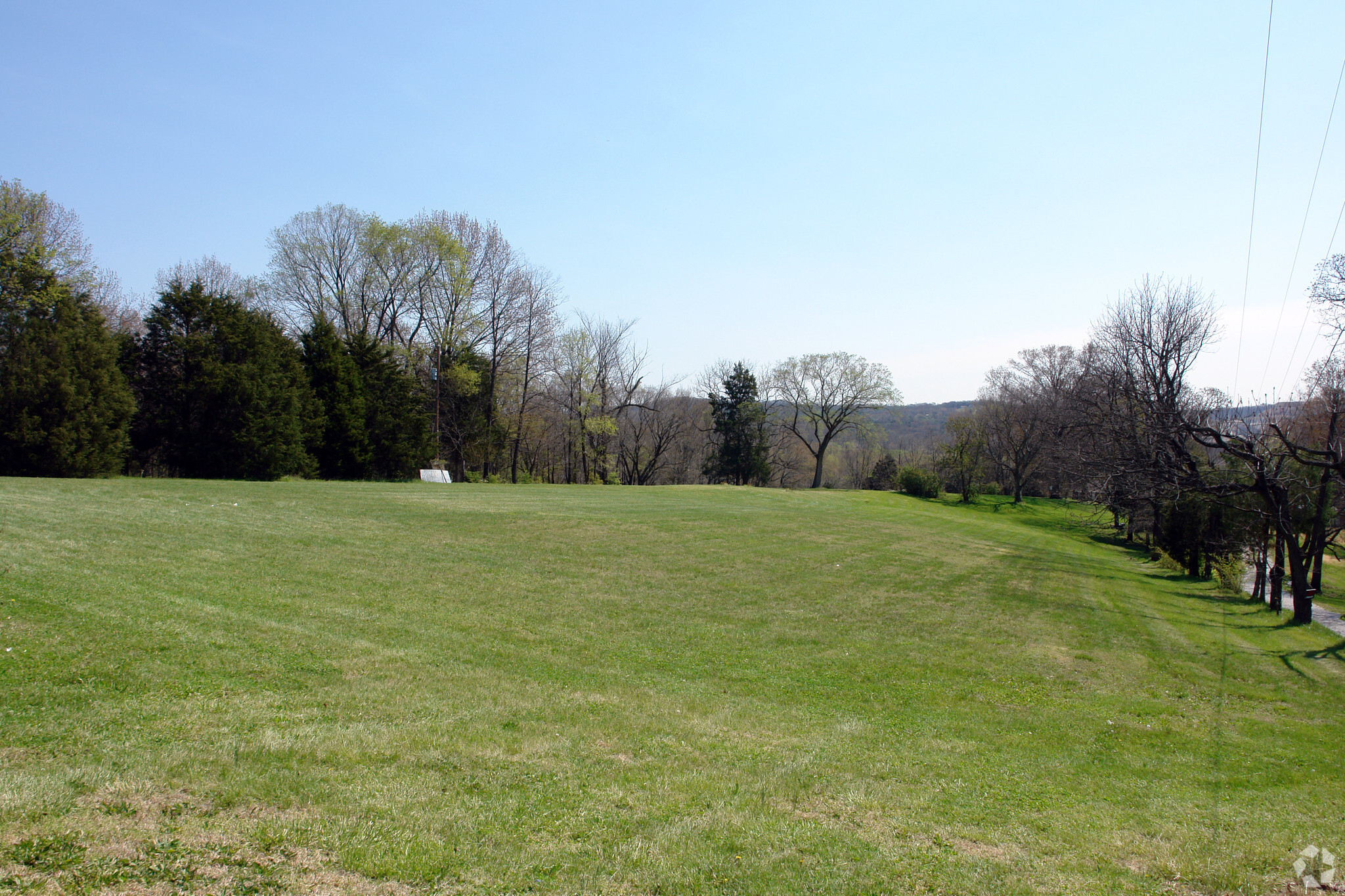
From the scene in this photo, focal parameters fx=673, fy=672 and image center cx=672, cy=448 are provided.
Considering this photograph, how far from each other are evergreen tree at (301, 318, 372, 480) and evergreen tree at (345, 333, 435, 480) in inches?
35.9

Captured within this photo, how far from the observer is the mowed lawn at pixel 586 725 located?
4.01 meters

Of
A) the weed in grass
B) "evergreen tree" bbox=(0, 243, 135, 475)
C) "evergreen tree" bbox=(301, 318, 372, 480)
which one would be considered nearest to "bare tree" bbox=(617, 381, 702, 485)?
"evergreen tree" bbox=(301, 318, 372, 480)

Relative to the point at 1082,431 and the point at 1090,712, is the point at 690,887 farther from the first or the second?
the point at 1082,431

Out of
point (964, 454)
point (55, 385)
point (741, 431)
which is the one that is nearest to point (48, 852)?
point (55, 385)

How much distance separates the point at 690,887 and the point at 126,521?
13.7 m

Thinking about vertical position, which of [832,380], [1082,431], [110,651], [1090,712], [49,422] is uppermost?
[832,380]

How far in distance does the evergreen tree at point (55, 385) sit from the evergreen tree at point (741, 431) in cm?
4647

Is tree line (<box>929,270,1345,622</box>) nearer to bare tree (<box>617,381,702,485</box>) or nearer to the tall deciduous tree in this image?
the tall deciduous tree

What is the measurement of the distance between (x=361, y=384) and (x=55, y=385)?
44.4 ft

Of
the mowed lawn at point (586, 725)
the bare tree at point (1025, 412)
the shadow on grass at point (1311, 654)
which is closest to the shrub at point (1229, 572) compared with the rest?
the shadow on grass at point (1311, 654)

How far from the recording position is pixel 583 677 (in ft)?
28.0

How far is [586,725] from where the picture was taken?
679 centimetres

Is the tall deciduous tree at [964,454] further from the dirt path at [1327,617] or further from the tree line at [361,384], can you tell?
the dirt path at [1327,617]

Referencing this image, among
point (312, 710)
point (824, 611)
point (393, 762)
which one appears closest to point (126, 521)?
point (312, 710)
